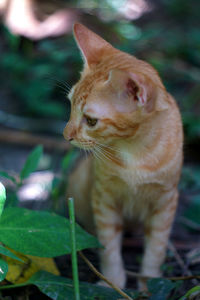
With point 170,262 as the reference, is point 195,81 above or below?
above

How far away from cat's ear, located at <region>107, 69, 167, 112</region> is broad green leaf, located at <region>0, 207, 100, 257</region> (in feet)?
1.77

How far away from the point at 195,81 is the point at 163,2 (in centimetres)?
216

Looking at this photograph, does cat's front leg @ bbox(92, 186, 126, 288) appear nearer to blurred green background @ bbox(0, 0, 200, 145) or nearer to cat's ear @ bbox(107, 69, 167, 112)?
cat's ear @ bbox(107, 69, 167, 112)

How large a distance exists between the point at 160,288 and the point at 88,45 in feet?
3.80

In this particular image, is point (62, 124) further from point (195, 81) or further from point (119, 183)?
point (119, 183)

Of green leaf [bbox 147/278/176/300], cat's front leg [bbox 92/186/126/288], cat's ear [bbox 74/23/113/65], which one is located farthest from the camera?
cat's front leg [bbox 92/186/126/288]

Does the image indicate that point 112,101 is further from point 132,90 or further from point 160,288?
point 160,288

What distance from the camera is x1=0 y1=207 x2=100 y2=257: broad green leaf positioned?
56.9 inches

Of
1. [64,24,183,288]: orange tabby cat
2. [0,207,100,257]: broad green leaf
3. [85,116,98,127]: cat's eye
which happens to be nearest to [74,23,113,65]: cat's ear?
[64,24,183,288]: orange tabby cat

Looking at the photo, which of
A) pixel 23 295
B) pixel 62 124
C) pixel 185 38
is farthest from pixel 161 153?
pixel 185 38

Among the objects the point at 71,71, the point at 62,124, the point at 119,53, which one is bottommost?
the point at 62,124

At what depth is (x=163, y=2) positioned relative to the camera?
5477mm

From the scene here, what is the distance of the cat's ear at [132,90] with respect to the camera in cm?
141

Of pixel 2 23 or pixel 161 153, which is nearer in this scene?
pixel 161 153
